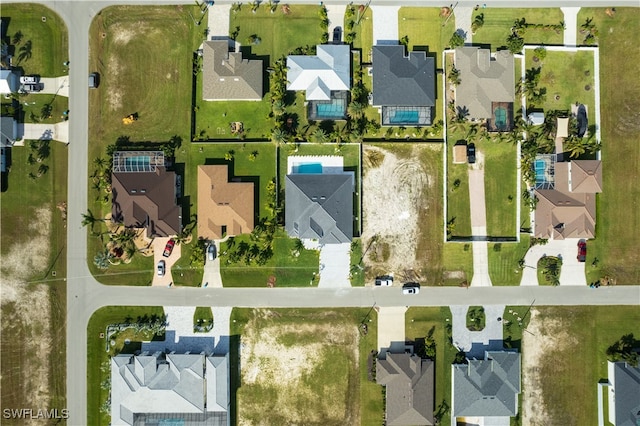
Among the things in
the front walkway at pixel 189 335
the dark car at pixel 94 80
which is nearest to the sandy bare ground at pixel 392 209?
the front walkway at pixel 189 335

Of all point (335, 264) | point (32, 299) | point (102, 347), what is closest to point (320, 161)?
point (335, 264)

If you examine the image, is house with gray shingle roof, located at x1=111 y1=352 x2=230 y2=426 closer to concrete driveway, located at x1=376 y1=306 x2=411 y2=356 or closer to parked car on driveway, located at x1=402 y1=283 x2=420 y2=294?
concrete driveway, located at x1=376 y1=306 x2=411 y2=356

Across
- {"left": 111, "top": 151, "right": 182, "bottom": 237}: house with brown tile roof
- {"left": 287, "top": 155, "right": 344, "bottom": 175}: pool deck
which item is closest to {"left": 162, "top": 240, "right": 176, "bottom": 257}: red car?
{"left": 111, "top": 151, "right": 182, "bottom": 237}: house with brown tile roof

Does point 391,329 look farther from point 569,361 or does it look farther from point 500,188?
point 569,361

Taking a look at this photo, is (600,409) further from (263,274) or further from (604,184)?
(263,274)

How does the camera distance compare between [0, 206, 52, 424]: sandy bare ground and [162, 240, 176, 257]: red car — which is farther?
[162, 240, 176, 257]: red car

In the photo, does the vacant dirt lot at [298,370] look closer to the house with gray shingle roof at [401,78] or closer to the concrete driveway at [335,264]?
the concrete driveway at [335,264]
